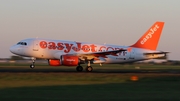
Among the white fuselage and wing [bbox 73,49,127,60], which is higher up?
the white fuselage

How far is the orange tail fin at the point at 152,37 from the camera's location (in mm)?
51625

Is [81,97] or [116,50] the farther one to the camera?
[116,50]

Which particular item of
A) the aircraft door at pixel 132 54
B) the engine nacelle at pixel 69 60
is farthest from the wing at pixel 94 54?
the aircraft door at pixel 132 54

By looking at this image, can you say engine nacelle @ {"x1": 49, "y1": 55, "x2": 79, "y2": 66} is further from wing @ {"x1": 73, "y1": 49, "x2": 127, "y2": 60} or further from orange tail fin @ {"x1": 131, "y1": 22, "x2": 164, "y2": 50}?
orange tail fin @ {"x1": 131, "y1": 22, "x2": 164, "y2": 50}

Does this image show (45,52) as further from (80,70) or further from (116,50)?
(116,50)

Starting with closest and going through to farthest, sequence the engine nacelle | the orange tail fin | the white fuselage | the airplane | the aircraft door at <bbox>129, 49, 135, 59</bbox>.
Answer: the engine nacelle < the airplane < the white fuselage < the aircraft door at <bbox>129, 49, 135, 59</bbox> < the orange tail fin

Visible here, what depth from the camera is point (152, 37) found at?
171ft

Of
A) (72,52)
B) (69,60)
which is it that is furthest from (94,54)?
(69,60)

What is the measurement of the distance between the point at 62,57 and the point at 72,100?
27551 mm

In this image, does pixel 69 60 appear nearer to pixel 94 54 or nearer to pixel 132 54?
pixel 94 54

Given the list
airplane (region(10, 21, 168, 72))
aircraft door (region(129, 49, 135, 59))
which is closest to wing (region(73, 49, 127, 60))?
airplane (region(10, 21, 168, 72))

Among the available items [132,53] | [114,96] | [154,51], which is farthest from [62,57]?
[114,96]

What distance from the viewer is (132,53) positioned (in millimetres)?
49906

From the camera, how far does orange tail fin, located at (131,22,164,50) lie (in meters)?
51.6
